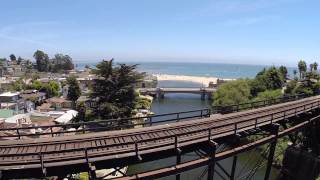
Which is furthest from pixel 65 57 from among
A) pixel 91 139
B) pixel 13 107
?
pixel 91 139

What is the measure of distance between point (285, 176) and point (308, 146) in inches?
141

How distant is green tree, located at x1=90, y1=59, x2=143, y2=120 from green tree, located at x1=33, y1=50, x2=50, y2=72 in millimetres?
145115

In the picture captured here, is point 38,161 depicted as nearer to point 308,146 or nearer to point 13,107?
point 308,146

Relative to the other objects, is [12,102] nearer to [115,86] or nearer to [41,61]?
[115,86]

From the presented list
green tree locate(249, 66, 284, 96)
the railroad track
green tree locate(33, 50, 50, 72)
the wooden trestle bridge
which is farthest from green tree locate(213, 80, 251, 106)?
green tree locate(33, 50, 50, 72)

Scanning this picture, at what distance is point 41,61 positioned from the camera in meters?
172

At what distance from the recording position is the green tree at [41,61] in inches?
6708

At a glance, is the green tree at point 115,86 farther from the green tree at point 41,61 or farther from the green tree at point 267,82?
the green tree at point 41,61

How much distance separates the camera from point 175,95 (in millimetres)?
111250

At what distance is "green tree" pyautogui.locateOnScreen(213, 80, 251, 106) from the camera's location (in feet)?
197

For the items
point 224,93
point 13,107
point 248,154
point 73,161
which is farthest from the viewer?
point 224,93

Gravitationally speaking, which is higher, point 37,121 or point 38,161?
point 38,161

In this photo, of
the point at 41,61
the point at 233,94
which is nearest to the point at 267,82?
Result: the point at 233,94

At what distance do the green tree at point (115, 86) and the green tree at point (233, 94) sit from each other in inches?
1057
